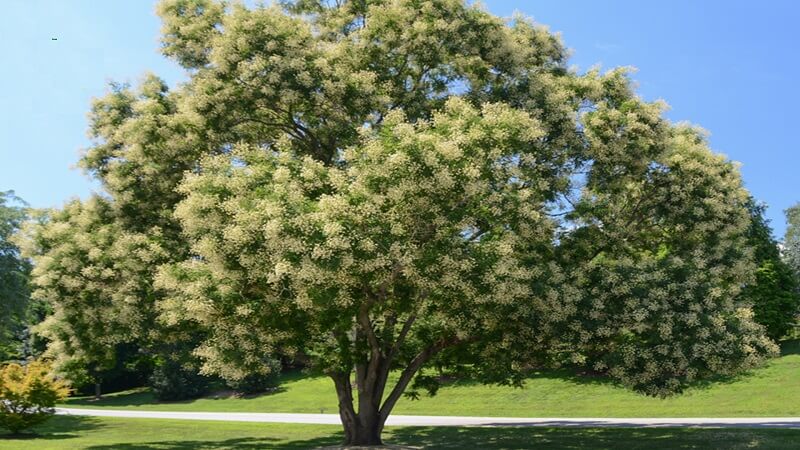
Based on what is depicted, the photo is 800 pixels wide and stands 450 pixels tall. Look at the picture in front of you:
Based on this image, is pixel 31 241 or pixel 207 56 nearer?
pixel 207 56

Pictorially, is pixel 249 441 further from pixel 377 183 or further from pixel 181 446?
pixel 377 183

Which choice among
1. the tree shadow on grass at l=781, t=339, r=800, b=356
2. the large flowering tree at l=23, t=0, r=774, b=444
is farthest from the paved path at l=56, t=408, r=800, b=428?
the tree shadow on grass at l=781, t=339, r=800, b=356

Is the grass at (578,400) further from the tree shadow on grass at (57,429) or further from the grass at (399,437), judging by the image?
the tree shadow on grass at (57,429)

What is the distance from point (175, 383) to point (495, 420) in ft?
98.7

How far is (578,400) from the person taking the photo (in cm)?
3750

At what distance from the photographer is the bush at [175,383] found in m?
53.6

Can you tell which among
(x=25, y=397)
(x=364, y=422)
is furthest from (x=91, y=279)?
(x=25, y=397)

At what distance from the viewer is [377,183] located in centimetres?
1492

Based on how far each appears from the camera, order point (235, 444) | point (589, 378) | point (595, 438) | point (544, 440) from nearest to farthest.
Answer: point (595, 438), point (544, 440), point (235, 444), point (589, 378)

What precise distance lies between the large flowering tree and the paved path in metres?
7.94

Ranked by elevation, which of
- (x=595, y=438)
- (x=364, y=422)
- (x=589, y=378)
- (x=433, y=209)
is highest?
(x=433, y=209)

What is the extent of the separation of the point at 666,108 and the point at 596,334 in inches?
287

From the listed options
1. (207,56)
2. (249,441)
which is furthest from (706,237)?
(249,441)

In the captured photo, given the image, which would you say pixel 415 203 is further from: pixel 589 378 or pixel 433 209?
pixel 589 378
